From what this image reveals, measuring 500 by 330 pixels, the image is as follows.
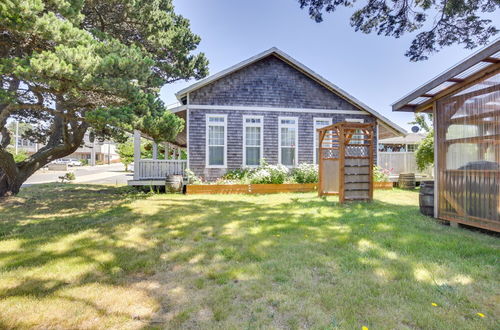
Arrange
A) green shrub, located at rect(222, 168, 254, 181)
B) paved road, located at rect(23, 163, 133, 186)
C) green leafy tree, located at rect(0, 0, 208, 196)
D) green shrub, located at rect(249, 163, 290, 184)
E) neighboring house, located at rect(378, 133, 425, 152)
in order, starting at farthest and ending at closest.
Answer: neighboring house, located at rect(378, 133, 425, 152) < paved road, located at rect(23, 163, 133, 186) < green shrub, located at rect(222, 168, 254, 181) < green shrub, located at rect(249, 163, 290, 184) < green leafy tree, located at rect(0, 0, 208, 196)

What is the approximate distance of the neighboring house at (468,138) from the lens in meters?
4.42

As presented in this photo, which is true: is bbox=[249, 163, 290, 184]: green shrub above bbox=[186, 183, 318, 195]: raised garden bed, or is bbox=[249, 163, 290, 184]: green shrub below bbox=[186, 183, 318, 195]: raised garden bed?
above

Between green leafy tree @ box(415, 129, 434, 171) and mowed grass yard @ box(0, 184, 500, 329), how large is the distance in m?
8.53

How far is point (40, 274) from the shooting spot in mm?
2977

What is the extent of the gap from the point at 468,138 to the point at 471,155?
332 millimetres

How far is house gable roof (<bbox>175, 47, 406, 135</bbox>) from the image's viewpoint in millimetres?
10750

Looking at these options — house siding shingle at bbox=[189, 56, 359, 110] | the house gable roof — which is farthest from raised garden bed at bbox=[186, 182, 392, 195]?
the house gable roof

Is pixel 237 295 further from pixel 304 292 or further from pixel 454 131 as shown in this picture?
pixel 454 131

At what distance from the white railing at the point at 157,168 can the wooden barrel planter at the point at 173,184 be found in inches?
33.3

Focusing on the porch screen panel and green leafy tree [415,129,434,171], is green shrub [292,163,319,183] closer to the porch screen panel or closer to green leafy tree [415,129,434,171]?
the porch screen panel

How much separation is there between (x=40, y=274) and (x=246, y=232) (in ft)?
9.70

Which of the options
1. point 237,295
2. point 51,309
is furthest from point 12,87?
point 237,295

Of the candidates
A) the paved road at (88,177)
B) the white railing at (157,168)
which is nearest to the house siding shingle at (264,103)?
the white railing at (157,168)

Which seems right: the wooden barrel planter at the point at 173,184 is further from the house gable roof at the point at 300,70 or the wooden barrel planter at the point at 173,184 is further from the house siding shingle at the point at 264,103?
the house gable roof at the point at 300,70
